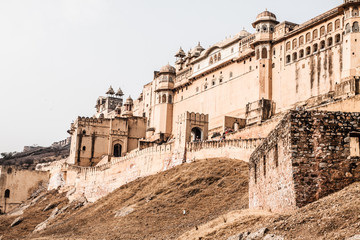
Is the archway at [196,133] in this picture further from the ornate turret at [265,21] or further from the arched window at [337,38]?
the ornate turret at [265,21]

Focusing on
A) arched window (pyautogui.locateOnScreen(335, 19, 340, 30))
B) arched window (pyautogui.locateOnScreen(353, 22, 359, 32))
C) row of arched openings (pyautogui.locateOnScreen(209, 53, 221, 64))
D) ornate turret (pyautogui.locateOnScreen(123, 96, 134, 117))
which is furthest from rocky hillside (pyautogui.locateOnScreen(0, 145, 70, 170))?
arched window (pyautogui.locateOnScreen(353, 22, 359, 32))

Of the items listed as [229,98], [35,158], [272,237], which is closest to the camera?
[272,237]

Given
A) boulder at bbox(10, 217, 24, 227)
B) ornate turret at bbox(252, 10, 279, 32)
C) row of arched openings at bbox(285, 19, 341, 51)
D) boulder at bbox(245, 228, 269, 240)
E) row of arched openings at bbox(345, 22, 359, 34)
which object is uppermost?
ornate turret at bbox(252, 10, 279, 32)

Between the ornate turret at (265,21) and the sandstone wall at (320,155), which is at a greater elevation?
the ornate turret at (265,21)

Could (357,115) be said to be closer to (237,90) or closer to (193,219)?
(193,219)

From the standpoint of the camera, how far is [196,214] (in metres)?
→ 21.2

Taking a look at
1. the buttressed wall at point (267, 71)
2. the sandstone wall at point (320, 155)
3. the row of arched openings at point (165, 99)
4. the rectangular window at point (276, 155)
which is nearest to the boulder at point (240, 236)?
the sandstone wall at point (320, 155)

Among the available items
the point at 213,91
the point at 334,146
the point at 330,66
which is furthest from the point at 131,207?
the point at 213,91

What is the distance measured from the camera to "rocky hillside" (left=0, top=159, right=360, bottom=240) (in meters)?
8.45

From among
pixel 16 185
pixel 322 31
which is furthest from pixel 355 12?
pixel 16 185

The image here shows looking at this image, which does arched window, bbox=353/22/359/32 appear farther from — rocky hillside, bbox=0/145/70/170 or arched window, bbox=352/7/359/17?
rocky hillside, bbox=0/145/70/170

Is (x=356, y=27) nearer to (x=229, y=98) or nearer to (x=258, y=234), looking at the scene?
(x=229, y=98)

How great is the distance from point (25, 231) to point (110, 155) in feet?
69.5

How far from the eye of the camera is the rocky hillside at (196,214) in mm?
8453
